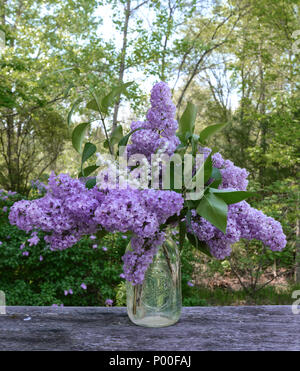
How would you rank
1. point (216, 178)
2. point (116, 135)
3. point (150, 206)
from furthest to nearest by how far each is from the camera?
point (116, 135)
point (216, 178)
point (150, 206)

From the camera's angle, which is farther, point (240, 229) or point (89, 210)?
point (240, 229)

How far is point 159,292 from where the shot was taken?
3.90ft

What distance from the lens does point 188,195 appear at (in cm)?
102

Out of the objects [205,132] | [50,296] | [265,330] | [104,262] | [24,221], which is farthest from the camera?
[104,262]

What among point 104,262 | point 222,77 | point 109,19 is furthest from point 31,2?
point 104,262

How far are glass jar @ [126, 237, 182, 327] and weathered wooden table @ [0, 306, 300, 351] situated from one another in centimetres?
4

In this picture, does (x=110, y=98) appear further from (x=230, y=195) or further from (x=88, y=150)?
(x=230, y=195)

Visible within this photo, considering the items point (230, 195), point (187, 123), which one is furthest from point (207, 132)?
point (230, 195)

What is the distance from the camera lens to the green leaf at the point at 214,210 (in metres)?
0.94

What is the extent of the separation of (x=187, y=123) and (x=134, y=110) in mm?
5467

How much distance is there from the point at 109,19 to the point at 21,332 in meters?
6.46

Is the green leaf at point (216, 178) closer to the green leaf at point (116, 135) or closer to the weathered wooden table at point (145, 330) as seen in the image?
the green leaf at point (116, 135)

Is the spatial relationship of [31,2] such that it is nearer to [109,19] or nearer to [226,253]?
[109,19]

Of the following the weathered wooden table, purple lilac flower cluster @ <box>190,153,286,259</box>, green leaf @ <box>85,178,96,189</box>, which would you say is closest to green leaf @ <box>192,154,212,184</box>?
purple lilac flower cluster @ <box>190,153,286,259</box>
